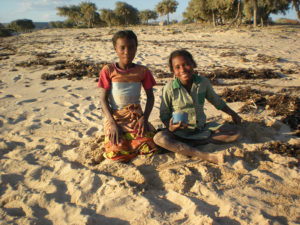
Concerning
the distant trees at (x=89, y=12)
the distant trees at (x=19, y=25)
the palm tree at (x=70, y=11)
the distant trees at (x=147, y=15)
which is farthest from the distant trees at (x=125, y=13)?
the distant trees at (x=19, y=25)

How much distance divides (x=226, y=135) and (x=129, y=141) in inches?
44.6

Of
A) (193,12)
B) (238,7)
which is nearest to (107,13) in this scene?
(193,12)

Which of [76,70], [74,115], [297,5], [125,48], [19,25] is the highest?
[19,25]

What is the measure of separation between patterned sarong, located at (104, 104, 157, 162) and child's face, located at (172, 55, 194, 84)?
64cm

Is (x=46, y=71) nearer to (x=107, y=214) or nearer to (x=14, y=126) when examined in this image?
(x=14, y=126)

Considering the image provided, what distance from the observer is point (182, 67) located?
219 cm

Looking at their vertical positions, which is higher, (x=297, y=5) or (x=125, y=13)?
(x=125, y=13)

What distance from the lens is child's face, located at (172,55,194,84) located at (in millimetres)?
2159

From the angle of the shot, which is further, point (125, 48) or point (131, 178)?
point (125, 48)

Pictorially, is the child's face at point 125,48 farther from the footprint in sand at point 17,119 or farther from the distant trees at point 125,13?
the distant trees at point 125,13

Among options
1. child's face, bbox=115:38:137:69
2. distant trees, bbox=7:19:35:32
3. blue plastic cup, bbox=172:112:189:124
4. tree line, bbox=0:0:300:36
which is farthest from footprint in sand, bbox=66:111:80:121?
distant trees, bbox=7:19:35:32

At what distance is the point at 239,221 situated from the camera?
146 centimetres

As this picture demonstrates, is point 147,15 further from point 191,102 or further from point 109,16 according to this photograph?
point 191,102

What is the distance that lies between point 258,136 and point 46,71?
5918mm
